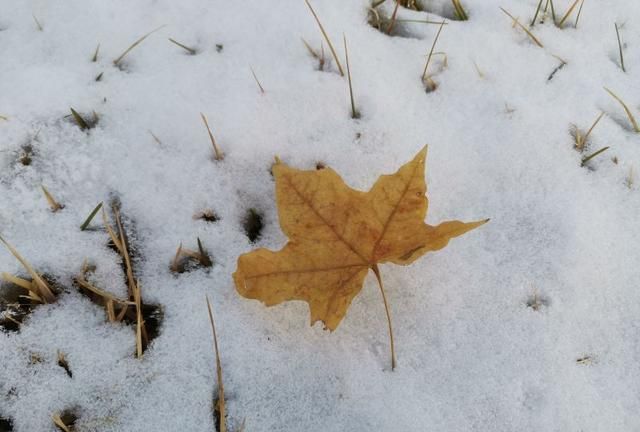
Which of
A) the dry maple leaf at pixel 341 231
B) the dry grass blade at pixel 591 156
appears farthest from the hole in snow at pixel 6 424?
the dry grass blade at pixel 591 156

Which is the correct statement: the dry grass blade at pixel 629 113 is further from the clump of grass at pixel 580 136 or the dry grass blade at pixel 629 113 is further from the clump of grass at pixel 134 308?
the clump of grass at pixel 134 308

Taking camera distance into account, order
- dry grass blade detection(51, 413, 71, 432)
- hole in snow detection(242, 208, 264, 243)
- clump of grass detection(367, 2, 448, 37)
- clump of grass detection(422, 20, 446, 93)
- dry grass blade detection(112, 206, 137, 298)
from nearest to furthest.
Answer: dry grass blade detection(51, 413, 71, 432), dry grass blade detection(112, 206, 137, 298), hole in snow detection(242, 208, 264, 243), clump of grass detection(422, 20, 446, 93), clump of grass detection(367, 2, 448, 37)

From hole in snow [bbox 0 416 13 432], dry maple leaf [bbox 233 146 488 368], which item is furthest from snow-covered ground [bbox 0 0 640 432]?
dry maple leaf [bbox 233 146 488 368]

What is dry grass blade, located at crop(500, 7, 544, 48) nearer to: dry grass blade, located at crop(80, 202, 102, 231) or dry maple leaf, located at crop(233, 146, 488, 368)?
dry maple leaf, located at crop(233, 146, 488, 368)

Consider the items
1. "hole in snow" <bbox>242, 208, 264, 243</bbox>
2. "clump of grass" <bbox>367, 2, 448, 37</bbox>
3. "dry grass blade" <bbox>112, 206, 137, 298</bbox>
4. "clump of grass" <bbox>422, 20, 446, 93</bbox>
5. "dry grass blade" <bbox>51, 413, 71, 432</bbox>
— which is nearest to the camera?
"dry grass blade" <bbox>51, 413, 71, 432</bbox>

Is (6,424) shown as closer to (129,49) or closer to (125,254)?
(125,254)

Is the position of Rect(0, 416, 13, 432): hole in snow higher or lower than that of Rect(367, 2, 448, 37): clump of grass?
lower

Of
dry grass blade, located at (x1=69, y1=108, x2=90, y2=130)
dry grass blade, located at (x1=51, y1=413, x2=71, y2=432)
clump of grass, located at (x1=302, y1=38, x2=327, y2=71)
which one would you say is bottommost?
dry grass blade, located at (x1=51, y1=413, x2=71, y2=432)
